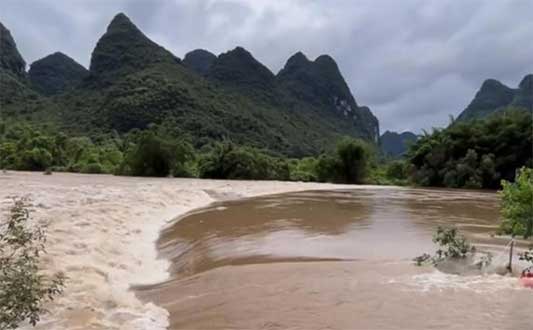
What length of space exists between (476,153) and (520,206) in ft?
107

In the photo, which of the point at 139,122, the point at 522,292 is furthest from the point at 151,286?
the point at 139,122

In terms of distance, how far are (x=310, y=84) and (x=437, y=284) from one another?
298 feet

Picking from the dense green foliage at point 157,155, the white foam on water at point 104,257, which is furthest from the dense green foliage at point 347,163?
the white foam on water at point 104,257

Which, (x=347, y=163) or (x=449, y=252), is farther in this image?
(x=347, y=163)

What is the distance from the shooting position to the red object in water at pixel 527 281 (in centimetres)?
593

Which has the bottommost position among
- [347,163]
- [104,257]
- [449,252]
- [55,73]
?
[104,257]

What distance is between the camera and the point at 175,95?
199ft

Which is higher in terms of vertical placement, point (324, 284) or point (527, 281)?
point (527, 281)

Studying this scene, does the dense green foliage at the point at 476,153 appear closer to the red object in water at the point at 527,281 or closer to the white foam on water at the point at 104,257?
the white foam on water at the point at 104,257

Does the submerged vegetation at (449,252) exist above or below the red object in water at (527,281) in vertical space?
above

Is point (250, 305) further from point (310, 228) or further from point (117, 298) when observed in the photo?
point (310, 228)

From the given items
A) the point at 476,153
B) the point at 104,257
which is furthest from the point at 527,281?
the point at 476,153

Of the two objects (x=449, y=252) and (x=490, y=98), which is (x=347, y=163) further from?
(x=490, y=98)

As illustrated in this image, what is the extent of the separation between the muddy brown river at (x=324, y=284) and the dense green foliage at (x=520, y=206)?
0.87m
